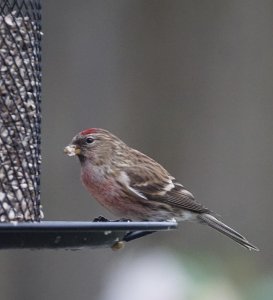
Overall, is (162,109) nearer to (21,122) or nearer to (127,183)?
(127,183)

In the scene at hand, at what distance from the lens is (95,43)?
1407 centimetres

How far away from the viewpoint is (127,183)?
9.17 m

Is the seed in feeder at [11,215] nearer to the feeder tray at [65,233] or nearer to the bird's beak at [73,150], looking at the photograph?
the feeder tray at [65,233]

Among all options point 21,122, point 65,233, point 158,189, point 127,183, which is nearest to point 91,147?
point 127,183

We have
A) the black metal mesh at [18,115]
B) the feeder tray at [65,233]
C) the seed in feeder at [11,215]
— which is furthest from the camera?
the black metal mesh at [18,115]

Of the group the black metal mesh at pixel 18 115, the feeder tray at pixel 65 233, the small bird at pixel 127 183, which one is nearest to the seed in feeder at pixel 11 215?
the black metal mesh at pixel 18 115

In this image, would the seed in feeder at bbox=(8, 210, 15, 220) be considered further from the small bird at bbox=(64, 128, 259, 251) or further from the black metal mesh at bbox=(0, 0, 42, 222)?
the small bird at bbox=(64, 128, 259, 251)

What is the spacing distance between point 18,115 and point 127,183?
2016mm

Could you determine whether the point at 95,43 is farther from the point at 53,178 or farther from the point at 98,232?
the point at 98,232

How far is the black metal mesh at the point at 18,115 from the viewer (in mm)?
7227

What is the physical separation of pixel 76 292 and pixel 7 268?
89 cm

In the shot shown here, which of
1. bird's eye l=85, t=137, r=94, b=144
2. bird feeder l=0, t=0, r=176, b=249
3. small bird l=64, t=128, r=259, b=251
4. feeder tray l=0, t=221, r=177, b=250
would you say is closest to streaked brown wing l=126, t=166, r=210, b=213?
small bird l=64, t=128, r=259, b=251

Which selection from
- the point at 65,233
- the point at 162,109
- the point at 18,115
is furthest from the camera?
the point at 162,109

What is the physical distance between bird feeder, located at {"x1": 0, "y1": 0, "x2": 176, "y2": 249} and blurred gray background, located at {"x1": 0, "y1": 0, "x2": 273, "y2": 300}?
5.46m
